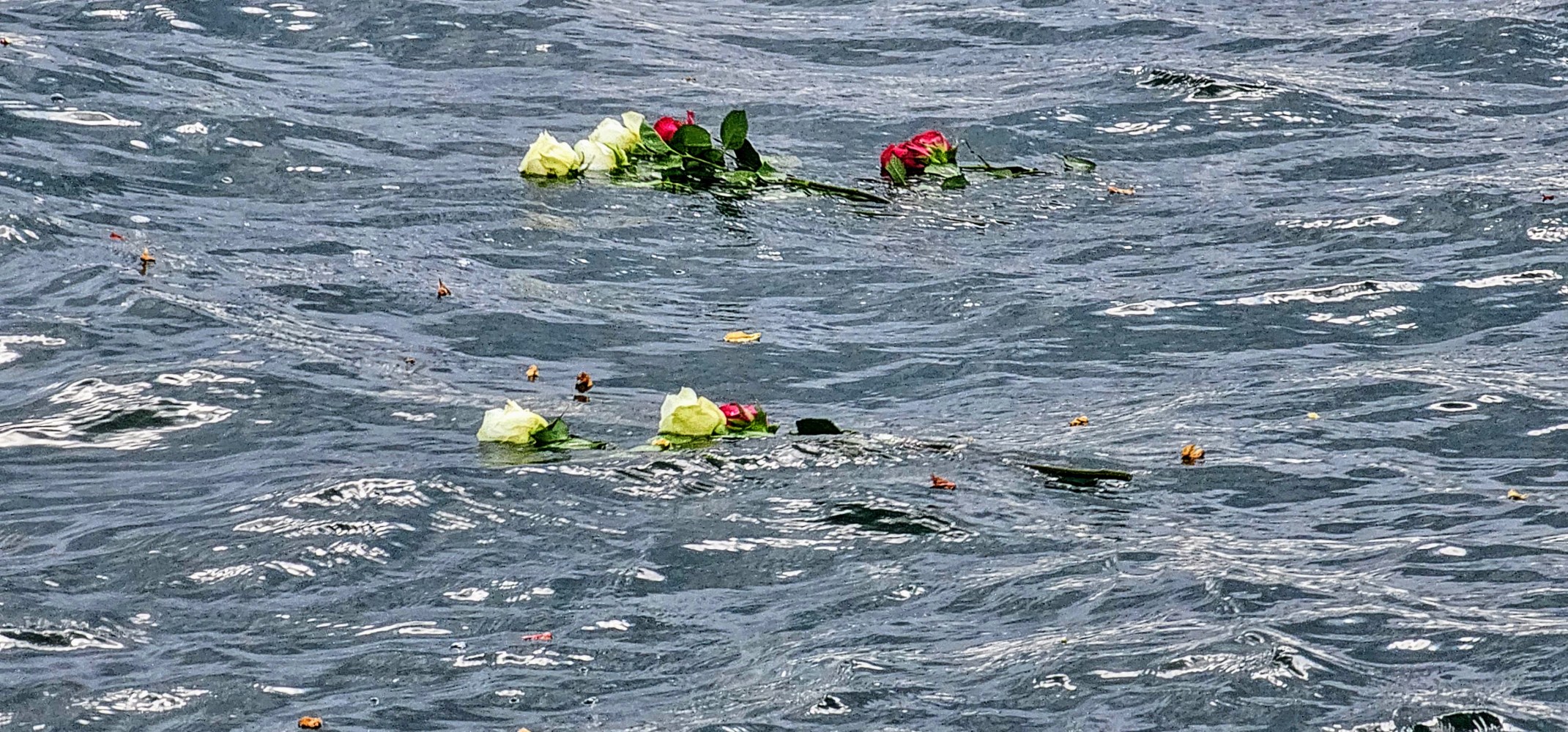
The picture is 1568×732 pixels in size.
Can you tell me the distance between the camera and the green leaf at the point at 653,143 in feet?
20.4

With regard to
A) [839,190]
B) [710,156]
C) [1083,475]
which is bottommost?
[1083,475]

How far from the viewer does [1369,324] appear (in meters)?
4.84

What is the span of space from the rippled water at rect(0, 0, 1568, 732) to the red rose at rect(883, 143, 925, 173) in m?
0.14

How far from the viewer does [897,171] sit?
6.21 metres

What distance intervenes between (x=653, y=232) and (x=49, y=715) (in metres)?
3.00

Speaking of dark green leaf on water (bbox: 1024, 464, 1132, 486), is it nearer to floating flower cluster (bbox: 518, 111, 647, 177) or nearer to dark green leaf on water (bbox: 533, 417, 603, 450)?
dark green leaf on water (bbox: 533, 417, 603, 450)

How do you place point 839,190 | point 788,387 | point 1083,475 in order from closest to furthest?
point 1083,475, point 788,387, point 839,190

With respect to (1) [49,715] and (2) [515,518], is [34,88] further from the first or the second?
(1) [49,715]

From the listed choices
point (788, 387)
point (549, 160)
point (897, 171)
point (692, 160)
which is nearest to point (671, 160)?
point (692, 160)

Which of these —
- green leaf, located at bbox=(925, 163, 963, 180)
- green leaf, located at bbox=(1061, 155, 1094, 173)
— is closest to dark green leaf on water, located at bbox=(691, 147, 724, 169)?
green leaf, located at bbox=(925, 163, 963, 180)

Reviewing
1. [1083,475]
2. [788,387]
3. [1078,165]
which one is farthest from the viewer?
[1078,165]

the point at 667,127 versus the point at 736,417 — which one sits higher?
the point at 667,127

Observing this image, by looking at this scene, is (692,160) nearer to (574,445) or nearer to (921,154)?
(921,154)

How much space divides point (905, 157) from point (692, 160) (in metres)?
0.72
